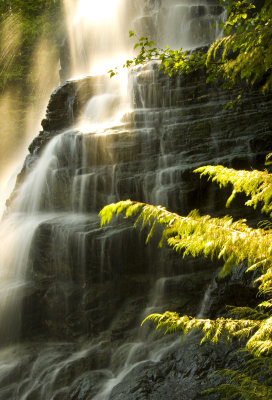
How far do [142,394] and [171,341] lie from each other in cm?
146

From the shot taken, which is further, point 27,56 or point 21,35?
point 27,56

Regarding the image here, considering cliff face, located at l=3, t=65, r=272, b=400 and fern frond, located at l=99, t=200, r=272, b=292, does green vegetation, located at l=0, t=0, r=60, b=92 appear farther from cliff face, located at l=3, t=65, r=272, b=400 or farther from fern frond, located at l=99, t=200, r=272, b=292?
fern frond, located at l=99, t=200, r=272, b=292

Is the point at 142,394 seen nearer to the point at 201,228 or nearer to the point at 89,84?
the point at 201,228

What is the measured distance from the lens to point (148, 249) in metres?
8.30

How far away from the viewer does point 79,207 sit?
10414mm

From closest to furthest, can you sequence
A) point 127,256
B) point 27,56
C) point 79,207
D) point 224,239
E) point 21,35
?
point 224,239, point 127,256, point 79,207, point 21,35, point 27,56

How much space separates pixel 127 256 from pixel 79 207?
9.38 ft

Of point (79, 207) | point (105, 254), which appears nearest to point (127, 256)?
point (105, 254)

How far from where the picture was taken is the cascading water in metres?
6.36

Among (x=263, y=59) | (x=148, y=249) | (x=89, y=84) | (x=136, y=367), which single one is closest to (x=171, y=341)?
(x=136, y=367)

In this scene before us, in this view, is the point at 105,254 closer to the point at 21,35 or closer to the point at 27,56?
the point at 27,56

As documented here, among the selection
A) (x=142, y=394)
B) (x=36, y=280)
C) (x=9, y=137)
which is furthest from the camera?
(x=9, y=137)

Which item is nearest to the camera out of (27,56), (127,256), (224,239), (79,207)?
(224,239)

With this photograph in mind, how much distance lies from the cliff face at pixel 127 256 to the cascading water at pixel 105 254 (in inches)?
1.2
